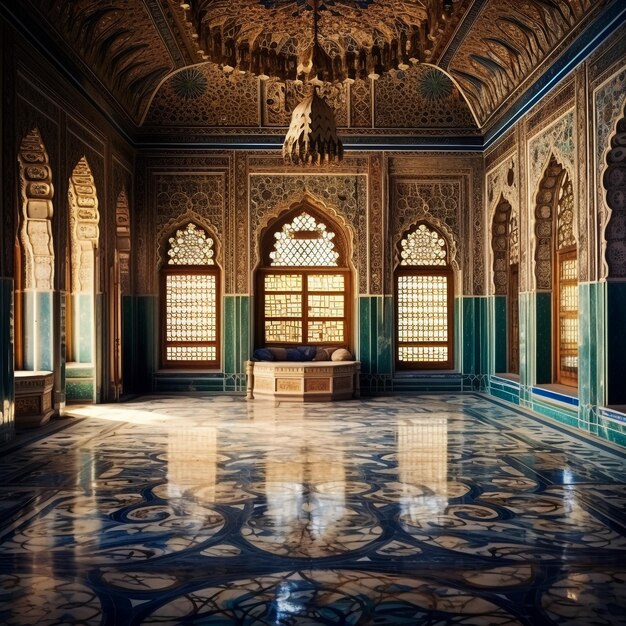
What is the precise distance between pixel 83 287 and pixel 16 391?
235cm

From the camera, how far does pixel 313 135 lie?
22.1 ft

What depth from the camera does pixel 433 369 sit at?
1073 cm

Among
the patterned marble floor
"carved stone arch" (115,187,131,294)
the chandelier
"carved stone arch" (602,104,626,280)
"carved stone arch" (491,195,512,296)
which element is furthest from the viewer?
"carved stone arch" (491,195,512,296)

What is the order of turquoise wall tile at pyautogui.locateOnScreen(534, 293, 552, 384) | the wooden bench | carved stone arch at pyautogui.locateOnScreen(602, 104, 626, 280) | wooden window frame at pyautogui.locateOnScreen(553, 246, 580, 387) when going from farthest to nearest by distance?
the wooden bench, turquoise wall tile at pyautogui.locateOnScreen(534, 293, 552, 384), wooden window frame at pyautogui.locateOnScreen(553, 246, 580, 387), carved stone arch at pyautogui.locateOnScreen(602, 104, 626, 280)

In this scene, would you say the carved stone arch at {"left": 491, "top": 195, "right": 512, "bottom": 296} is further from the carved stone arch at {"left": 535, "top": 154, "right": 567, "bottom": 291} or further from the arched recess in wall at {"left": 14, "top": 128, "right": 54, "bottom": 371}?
the arched recess in wall at {"left": 14, "top": 128, "right": 54, "bottom": 371}

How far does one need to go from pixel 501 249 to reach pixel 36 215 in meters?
6.25

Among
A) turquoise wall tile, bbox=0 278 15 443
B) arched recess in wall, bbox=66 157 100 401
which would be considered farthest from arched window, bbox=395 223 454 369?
turquoise wall tile, bbox=0 278 15 443

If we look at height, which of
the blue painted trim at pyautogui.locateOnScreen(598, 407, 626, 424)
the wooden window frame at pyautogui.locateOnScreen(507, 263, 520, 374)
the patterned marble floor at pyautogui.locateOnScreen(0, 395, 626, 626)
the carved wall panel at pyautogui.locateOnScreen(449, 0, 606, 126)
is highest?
the carved wall panel at pyautogui.locateOnScreen(449, 0, 606, 126)

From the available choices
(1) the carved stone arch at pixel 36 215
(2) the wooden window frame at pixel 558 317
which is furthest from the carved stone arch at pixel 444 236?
(1) the carved stone arch at pixel 36 215

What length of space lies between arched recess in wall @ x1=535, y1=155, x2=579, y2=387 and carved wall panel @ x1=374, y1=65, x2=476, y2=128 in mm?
2923

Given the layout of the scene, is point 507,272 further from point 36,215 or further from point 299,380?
point 36,215

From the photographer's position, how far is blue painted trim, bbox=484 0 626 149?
6.12 m

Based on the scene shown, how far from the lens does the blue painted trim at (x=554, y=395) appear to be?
7.07 metres

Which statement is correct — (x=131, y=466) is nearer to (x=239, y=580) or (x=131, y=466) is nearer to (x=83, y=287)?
(x=239, y=580)
